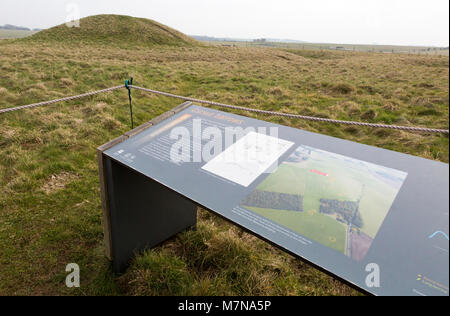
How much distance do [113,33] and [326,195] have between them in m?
40.9

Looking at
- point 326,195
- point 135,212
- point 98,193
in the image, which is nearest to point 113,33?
point 98,193

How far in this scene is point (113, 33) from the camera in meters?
36.0

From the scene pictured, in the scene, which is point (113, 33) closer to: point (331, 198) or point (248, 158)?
point (248, 158)

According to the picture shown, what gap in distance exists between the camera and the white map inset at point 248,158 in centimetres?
193

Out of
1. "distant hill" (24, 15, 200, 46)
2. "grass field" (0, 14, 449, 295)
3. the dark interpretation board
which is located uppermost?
"distant hill" (24, 15, 200, 46)

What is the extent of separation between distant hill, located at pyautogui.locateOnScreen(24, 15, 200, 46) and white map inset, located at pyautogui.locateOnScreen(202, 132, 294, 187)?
34456 millimetres

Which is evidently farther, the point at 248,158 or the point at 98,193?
the point at 98,193

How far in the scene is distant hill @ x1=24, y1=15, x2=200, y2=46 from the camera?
3312cm

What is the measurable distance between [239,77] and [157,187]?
10.9 m

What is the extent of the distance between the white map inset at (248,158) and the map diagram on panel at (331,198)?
→ 0.11 m

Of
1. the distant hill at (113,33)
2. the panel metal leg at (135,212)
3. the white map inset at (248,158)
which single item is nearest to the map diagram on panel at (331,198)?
the white map inset at (248,158)

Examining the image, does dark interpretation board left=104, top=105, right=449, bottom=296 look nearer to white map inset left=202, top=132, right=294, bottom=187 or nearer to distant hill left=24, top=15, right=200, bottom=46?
white map inset left=202, top=132, right=294, bottom=187

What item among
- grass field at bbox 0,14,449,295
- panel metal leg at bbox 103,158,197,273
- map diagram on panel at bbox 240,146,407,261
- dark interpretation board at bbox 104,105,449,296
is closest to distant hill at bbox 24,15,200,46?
grass field at bbox 0,14,449,295

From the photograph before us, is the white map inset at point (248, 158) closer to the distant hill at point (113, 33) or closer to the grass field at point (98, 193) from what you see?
the grass field at point (98, 193)
